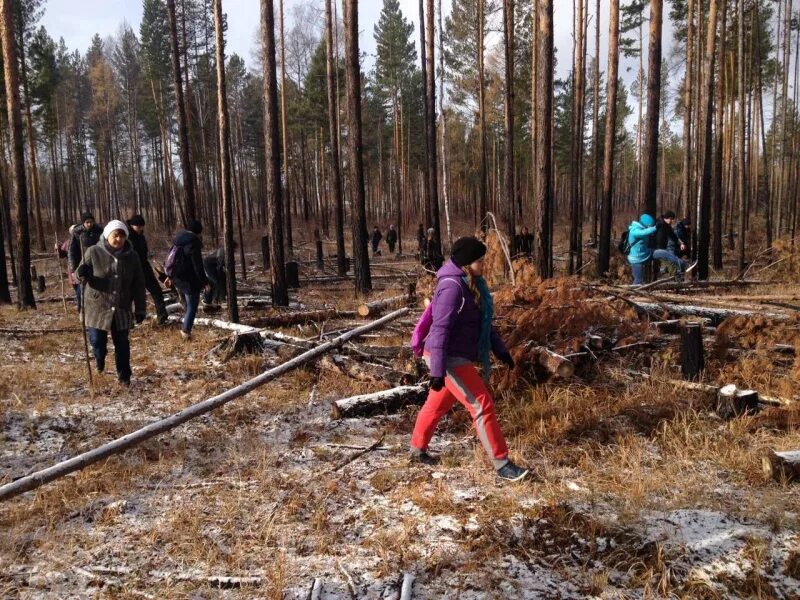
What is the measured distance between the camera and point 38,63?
1129 inches

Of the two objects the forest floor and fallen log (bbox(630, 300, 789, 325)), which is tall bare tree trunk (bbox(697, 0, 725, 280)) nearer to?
fallen log (bbox(630, 300, 789, 325))

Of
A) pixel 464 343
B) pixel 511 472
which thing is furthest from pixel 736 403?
pixel 464 343

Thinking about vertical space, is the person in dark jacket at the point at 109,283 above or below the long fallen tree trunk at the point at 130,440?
→ above

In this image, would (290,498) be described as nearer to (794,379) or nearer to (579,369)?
(579,369)

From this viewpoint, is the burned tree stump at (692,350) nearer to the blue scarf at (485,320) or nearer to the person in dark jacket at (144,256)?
the blue scarf at (485,320)

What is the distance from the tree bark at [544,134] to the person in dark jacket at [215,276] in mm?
6856

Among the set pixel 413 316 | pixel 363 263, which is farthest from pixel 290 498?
pixel 363 263

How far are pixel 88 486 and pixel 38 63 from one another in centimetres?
3290

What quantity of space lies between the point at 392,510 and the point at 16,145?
1265 centimetres

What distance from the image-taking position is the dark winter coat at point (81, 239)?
9.07 metres

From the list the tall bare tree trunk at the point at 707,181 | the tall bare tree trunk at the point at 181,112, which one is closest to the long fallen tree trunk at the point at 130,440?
the tall bare tree trunk at the point at 181,112

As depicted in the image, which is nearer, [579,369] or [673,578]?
[673,578]

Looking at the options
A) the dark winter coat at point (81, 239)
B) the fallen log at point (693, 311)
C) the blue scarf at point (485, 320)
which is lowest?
the fallen log at point (693, 311)

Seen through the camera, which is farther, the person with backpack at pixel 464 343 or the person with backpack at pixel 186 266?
the person with backpack at pixel 186 266
